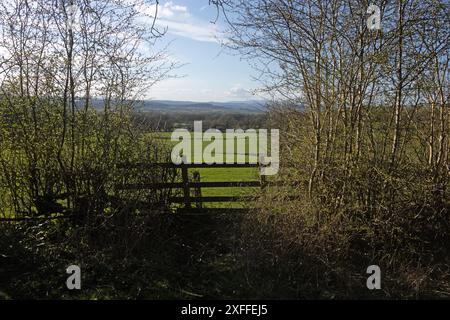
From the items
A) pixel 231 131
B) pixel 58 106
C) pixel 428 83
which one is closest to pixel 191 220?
pixel 58 106

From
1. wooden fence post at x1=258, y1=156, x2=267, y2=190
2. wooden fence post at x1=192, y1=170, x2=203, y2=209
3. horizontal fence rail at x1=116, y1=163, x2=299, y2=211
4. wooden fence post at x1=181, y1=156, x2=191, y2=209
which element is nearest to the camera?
horizontal fence rail at x1=116, y1=163, x2=299, y2=211

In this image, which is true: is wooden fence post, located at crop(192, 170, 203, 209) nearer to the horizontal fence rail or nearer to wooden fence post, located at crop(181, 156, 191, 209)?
the horizontal fence rail

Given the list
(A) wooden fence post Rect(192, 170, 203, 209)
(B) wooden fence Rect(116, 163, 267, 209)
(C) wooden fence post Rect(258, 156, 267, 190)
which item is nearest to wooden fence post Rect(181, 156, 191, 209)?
(B) wooden fence Rect(116, 163, 267, 209)

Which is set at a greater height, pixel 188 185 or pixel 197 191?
pixel 188 185

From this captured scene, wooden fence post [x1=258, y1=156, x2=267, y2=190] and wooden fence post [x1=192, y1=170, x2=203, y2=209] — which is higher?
wooden fence post [x1=258, y1=156, x2=267, y2=190]

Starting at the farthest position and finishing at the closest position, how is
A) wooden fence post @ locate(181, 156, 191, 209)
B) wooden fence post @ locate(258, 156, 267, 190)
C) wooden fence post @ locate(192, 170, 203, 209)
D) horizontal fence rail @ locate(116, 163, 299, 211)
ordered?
wooden fence post @ locate(192, 170, 203, 209) < wooden fence post @ locate(181, 156, 191, 209) < wooden fence post @ locate(258, 156, 267, 190) < horizontal fence rail @ locate(116, 163, 299, 211)

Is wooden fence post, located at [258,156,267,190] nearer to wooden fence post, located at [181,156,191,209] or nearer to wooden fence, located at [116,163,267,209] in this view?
wooden fence, located at [116,163,267,209]

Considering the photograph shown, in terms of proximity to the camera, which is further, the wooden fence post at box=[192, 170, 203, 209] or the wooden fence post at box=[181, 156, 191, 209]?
the wooden fence post at box=[192, 170, 203, 209]

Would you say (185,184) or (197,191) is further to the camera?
(197,191)

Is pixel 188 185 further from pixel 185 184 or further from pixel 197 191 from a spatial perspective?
pixel 197 191

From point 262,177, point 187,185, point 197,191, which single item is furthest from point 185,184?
point 262,177

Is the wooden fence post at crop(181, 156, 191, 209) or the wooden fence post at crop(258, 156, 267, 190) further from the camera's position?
the wooden fence post at crop(181, 156, 191, 209)

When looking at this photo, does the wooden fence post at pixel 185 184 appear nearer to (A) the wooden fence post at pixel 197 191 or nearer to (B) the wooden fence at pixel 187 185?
(B) the wooden fence at pixel 187 185

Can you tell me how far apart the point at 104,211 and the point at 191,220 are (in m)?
1.50
